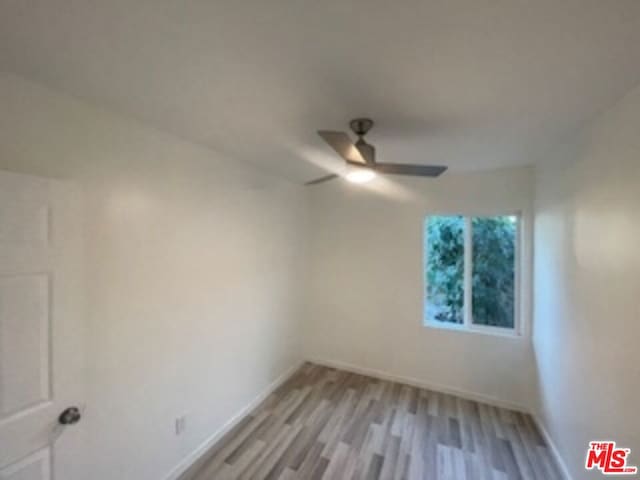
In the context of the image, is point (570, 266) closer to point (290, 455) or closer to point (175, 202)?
point (290, 455)

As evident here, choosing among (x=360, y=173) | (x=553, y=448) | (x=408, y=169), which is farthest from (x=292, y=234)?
(x=553, y=448)

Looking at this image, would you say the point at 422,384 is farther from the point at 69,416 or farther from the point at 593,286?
the point at 69,416

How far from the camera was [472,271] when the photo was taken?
3.30 m

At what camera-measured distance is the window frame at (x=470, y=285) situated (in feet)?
10.0

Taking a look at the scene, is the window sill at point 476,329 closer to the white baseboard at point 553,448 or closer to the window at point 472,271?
the window at point 472,271

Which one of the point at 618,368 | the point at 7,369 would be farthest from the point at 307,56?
the point at 618,368

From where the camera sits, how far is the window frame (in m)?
3.05

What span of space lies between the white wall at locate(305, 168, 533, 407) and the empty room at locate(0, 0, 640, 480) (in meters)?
0.03

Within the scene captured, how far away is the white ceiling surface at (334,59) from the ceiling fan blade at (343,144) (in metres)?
0.21

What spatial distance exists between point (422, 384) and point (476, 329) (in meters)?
0.88

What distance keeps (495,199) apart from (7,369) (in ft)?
12.2

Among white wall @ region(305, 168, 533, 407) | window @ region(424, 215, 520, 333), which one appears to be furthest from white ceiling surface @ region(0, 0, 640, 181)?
window @ region(424, 215, 520, 333)

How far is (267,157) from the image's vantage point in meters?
2.69

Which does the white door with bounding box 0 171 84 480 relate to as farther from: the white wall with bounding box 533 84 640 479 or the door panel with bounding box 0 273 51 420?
the white wall with bounding box 533 84 640 479
